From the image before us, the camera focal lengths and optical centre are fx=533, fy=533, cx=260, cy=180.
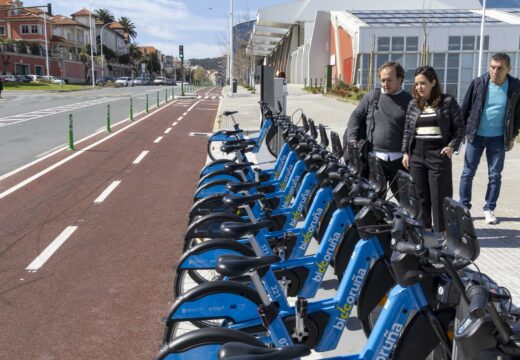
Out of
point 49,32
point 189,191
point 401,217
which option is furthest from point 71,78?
point 401,217

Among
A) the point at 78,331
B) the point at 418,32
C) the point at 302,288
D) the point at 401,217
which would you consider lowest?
the point at 78,331

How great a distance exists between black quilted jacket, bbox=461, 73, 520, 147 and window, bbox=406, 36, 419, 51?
3421cm

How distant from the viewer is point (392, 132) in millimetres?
5148

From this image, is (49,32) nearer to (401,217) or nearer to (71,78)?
(71,78)

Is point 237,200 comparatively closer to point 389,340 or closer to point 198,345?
point 198,345

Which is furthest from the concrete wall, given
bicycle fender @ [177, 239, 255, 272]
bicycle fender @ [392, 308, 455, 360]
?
bicycle fender @ [392, 308, 455, 360]

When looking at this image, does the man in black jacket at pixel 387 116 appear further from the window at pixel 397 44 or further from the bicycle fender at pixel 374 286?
the window at pixel 397 44

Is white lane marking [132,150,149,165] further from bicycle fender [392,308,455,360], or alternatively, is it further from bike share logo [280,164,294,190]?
bicycle fender [392,308,455,360]

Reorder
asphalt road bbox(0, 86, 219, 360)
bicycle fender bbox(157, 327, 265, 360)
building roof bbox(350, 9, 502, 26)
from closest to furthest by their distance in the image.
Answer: bicycle fender bbox(157, 327, 265, 360) → asphalt road bbox(0, 86, 219, 360) → building roof bbox(350, 9, 502, 26)

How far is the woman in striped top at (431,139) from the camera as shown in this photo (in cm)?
471

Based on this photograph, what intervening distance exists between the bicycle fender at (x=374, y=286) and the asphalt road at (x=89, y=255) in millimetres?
1510

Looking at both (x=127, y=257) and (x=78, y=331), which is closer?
(x=78, y=331)

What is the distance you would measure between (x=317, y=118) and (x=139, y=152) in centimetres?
976

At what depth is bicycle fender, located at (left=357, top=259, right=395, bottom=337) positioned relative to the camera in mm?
3041
